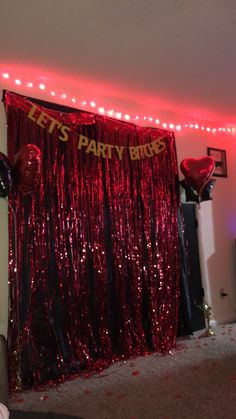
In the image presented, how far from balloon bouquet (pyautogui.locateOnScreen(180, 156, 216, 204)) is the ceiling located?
70 centimetres

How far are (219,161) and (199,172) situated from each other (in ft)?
3.53

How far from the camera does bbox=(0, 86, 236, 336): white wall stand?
11.8 feet

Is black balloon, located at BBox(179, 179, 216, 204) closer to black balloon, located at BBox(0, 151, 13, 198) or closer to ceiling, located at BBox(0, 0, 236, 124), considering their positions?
ceiling, located at BBox(0, 0, 236, 124)

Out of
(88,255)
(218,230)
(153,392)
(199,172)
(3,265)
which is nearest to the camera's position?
(153,392)

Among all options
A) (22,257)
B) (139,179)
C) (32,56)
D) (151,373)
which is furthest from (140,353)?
(32,56)

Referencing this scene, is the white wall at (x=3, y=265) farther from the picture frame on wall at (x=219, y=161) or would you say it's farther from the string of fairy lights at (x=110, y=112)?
the picture frame on wall at (x=219, y=161)

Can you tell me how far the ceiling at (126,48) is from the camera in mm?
1991

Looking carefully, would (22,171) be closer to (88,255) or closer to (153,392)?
(88,255)

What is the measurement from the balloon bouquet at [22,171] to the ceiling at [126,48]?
77 cm

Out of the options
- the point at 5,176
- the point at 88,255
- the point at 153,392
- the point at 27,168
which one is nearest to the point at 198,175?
the point at 88,255

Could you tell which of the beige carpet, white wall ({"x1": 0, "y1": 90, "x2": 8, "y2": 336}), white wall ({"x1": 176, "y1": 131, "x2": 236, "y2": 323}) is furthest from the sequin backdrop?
white wall ({"x1": 176, "y1": 131, "x2": 236, "y2": 323})

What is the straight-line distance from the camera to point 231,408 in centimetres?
187

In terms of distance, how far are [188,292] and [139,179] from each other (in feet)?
4.06

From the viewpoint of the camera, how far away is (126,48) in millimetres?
2387
